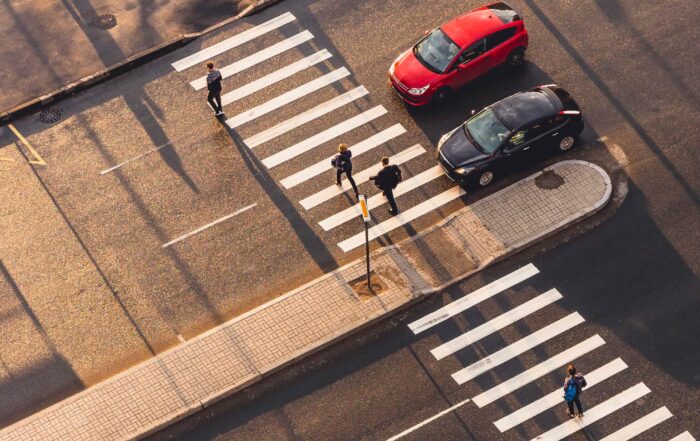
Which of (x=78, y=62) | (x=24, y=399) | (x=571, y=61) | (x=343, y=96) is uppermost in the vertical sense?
(x=571, y=61)

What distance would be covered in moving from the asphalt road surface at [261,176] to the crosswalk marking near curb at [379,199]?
6.5 inches

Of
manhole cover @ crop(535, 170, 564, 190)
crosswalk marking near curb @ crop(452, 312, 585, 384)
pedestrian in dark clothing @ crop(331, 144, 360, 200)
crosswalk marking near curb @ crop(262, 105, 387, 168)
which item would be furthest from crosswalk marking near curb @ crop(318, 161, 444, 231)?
crosswalk marking near curb @ crop(452, 312, 585, 384)

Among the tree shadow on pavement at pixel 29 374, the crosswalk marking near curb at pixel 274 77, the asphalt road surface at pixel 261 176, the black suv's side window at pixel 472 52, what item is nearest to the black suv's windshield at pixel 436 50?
the black suv's side window at pixel 472 52

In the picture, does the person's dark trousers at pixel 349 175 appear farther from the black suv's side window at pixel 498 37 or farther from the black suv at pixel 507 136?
the black suv's side window at pixel 498 37

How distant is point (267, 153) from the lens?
27422 millimetres

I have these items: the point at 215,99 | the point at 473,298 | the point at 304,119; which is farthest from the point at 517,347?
the point at 215,99

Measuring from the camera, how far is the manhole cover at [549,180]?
26203 mm

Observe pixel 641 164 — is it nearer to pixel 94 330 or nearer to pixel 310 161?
pixel 310 161

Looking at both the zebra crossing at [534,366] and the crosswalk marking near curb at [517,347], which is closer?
the zebra crossing at [534,366]

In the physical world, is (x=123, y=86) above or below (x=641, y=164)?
below

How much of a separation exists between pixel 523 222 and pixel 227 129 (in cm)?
866

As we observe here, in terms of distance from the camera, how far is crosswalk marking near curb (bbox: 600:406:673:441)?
72.3 ft

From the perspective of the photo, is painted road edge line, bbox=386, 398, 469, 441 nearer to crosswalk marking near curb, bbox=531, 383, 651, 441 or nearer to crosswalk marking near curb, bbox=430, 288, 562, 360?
crosswalk marking near curb, bbox=430, 288, 562, 360

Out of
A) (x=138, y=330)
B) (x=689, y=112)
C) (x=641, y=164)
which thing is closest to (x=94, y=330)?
(x=138, y=330)
